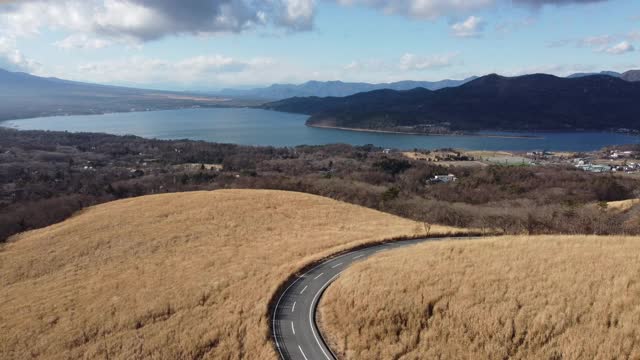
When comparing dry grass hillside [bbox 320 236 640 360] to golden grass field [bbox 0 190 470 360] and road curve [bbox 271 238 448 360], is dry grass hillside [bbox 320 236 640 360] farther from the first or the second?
golden grass field [bbox 0 190 470 360]

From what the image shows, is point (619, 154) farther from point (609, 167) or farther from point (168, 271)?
point (168, 271)

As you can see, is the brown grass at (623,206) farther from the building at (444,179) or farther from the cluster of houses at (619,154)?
the cluster of houses at (619,154)

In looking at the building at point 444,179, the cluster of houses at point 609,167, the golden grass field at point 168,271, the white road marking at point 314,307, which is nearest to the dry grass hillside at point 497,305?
the white road marking at point 314,307

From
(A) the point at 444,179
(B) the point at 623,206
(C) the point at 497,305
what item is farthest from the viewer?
(A) the point at 444,179

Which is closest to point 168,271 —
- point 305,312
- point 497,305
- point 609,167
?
point 305,312

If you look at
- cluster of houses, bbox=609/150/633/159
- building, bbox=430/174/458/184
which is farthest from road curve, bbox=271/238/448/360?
cluster of houses, bbox=609/150/633/159

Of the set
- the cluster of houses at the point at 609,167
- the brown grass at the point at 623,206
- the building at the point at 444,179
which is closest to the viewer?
the brown grass at the point at 623,206
